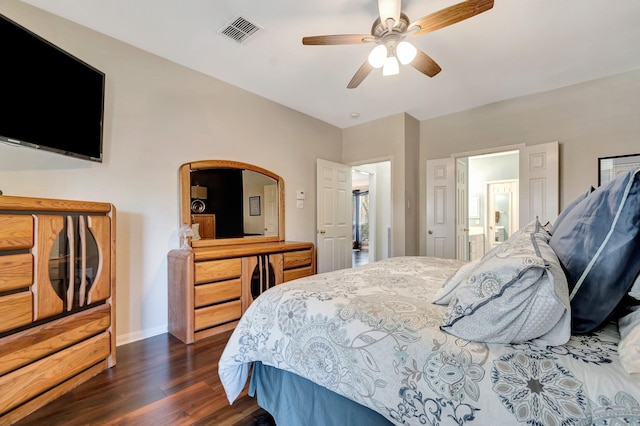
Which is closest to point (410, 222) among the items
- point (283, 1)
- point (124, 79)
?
point (283, 1)

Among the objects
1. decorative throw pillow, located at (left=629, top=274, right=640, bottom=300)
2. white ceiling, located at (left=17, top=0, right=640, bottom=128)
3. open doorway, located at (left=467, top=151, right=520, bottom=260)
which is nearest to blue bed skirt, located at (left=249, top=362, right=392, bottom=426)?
decorative throw pillow, located at (left=629, top=274, right=640, bottom=300)

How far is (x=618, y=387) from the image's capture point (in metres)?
0.63

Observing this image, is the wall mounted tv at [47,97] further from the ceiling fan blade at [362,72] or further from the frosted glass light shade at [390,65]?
the frosted glass light shade at [390,65]

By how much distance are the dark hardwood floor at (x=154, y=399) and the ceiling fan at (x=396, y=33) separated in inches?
95.0

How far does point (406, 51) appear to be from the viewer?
2014 mm

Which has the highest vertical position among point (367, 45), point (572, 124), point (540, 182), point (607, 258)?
point (367, 45)

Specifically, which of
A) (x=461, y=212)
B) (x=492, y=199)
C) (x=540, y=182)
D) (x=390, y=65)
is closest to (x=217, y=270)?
(x=390, y=65)

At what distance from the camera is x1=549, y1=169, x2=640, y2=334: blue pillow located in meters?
0.82

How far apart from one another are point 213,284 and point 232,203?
3.39 ft

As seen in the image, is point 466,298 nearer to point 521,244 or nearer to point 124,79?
point 521,244

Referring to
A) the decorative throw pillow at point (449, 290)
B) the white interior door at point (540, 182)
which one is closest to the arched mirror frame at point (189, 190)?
the decorative throw pillow at point (449, 290)

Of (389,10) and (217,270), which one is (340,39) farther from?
(217,270)

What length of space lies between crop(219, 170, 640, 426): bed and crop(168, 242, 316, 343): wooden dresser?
157 cm

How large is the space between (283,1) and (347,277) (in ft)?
6.50
